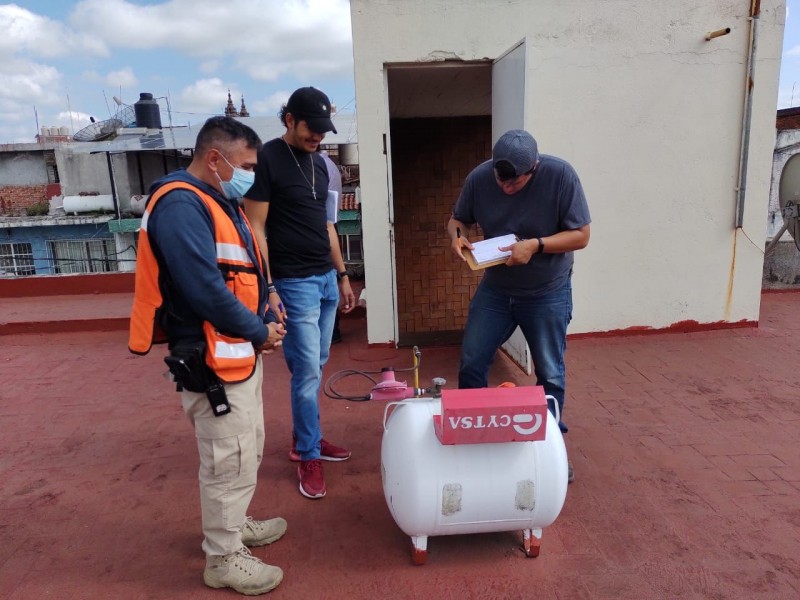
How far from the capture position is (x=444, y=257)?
279 inches

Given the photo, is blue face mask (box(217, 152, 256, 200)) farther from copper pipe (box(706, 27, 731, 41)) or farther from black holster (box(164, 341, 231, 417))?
copper pipe (box(706, 27, 731, 41))

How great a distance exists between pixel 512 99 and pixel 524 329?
2076mm

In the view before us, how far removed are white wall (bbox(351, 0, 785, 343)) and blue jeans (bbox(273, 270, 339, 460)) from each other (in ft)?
6.69

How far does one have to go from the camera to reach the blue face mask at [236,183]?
80.4 inches

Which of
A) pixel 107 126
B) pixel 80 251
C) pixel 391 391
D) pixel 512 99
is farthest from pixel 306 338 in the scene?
pixel 107 126

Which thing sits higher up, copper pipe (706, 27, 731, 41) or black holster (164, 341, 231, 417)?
copper pipe (706, 27, 731, 41)

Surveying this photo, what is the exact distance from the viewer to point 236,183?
206 centimetres

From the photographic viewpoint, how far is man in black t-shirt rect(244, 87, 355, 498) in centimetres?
259

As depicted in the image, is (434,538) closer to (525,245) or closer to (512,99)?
(525,245)

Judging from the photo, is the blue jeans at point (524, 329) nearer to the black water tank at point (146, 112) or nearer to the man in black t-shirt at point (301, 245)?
the man in black t-shirt at point (301, 245)

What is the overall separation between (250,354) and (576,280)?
3778 mm

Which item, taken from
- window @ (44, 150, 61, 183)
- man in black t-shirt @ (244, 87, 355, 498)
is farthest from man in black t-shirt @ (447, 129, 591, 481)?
window @ (44, 150, 61, 183)

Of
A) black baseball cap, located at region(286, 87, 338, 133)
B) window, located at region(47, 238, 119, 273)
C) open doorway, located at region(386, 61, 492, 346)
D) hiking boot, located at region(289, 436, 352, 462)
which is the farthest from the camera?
window, located at region(47, 238, 119, 273)

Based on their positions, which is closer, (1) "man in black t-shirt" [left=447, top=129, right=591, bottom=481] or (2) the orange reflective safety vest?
(2) the orange reflective safety vest
